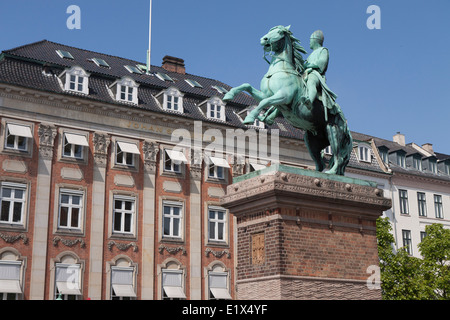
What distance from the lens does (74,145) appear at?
3622 cm

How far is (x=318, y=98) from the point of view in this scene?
14984 mm

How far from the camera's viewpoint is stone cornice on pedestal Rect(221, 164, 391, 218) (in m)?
13.5

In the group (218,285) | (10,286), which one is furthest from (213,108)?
(10,286)

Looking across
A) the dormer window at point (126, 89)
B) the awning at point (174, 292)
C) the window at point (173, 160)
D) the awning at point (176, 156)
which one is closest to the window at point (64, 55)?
the dormer window at point (126, 89)

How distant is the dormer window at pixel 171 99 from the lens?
40.2 metres

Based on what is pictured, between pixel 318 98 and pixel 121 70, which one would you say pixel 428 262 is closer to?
pixel 121 70

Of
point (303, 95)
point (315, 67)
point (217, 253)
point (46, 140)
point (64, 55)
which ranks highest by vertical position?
point (64, 55)

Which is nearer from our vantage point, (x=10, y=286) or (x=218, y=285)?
(x=10, y=286)

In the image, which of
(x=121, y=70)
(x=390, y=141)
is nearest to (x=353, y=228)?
(x=121, y=70)

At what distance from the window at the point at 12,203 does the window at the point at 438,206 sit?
35690 millimetres

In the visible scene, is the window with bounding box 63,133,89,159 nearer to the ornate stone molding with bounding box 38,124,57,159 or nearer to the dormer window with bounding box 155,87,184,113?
the ornate stone molding with bounding box 38,124,57,159

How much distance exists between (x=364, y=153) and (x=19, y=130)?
29120 millimetres

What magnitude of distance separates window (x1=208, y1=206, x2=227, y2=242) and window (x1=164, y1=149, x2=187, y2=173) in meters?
3.47

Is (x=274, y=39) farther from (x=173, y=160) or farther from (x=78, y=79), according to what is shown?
(x=173, y=160)
